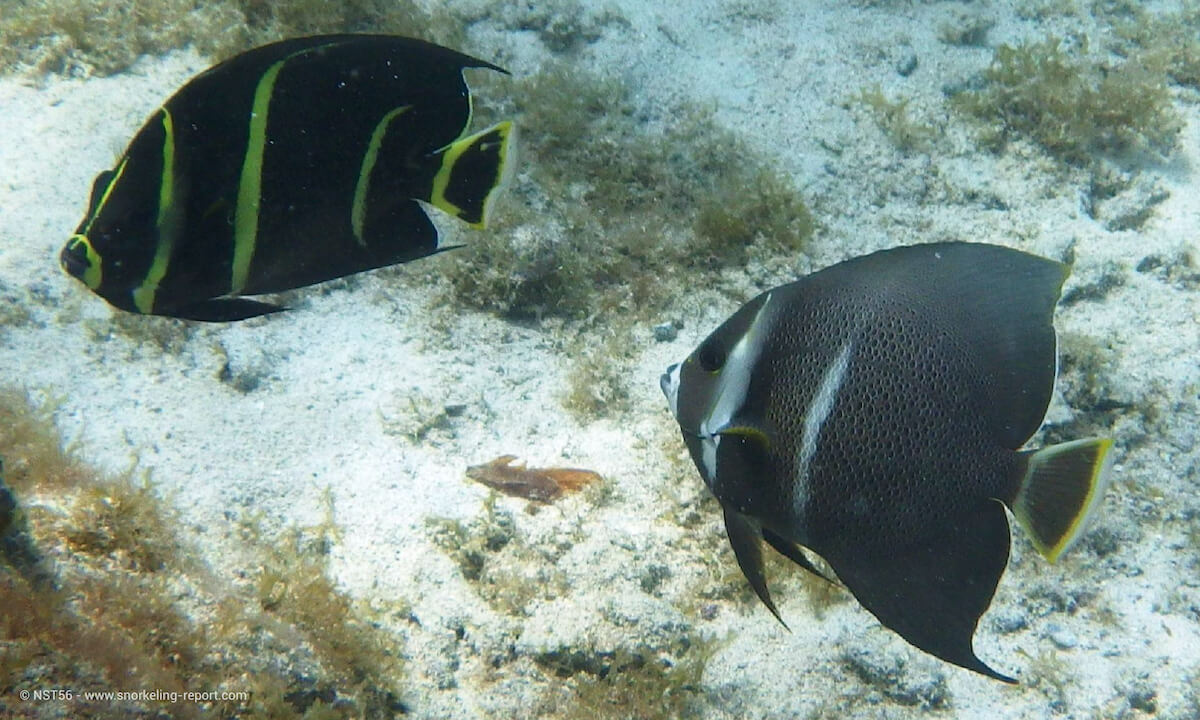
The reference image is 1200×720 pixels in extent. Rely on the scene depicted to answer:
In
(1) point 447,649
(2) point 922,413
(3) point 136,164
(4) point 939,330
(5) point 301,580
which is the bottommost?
(1) point 447,649

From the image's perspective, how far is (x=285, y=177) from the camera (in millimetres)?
1523

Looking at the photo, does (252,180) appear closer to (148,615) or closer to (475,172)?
(475,172)

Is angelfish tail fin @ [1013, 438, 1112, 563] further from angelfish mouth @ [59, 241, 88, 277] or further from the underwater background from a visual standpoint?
angelfish mouth @ [59, 241, 88, 277]

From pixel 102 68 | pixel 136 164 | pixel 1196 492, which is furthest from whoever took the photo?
pixel 102 68

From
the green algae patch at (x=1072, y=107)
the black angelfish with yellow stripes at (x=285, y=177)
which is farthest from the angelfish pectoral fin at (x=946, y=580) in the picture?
the green algae patch at (x=1072, y=107)

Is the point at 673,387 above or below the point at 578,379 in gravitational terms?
above

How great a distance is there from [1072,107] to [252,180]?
4662 mm

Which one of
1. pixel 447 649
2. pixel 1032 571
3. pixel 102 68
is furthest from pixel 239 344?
pixel 1032 571

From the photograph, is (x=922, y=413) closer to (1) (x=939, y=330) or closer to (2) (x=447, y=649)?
(1) (x=939, y=330)

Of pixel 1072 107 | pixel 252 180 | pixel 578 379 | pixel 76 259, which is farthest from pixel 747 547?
pixel 1072 107

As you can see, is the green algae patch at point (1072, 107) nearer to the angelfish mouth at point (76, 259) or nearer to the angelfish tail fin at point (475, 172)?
the angelfish tail fin at point (475, 172)

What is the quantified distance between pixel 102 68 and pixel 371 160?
14.6ft

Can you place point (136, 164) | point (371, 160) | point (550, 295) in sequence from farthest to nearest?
point (550, 295) < point (371, 160) < point (136, 164)

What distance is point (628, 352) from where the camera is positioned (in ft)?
11.8
